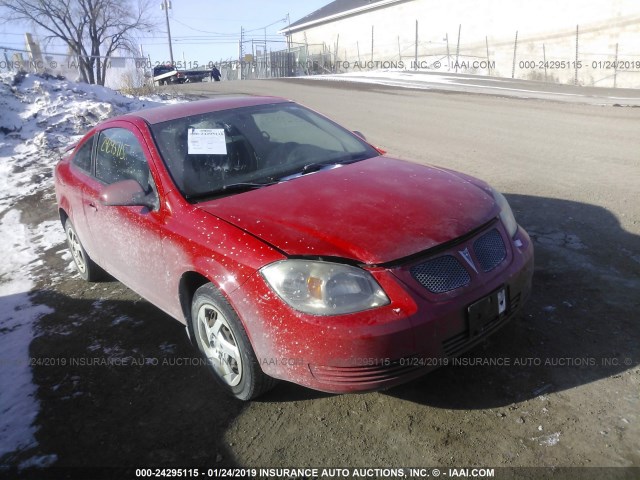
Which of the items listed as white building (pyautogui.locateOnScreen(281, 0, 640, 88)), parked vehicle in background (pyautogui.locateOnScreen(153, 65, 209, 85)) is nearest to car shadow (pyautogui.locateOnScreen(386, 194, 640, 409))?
white building (pyautogui.locateOnScreen(281, 0, 640, 88))

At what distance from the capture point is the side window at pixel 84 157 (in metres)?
4.70

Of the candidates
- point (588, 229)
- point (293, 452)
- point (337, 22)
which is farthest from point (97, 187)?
point (337, 22)

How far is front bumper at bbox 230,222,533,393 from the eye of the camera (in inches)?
98.8

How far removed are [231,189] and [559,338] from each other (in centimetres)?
220

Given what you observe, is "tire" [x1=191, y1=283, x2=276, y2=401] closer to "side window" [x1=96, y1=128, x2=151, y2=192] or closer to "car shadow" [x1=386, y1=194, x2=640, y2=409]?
"car shadow" [x1=386, y1=194, x2=640, y2=409]

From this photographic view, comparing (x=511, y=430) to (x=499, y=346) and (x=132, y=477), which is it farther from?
(x=132, y=477)

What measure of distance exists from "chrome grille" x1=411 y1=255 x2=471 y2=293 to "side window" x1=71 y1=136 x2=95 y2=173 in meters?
3.21

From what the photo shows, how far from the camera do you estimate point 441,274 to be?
2.66 m

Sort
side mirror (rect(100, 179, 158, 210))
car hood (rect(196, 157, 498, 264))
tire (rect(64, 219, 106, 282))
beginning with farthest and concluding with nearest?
1. tire (rect(64, 219, 106, 282))
2. side mirror (rect(100, 179, 158, 210))
3. car hood (rect(196, 157, 498, 264))

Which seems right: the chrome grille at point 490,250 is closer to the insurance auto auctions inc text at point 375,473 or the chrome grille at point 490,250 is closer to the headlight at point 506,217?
the headlight at point 506,217

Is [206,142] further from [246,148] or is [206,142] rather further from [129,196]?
[129,196]

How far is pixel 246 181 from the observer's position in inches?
140

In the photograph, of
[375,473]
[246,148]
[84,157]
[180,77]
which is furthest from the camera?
[180,77]

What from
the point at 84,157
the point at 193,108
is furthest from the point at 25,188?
the point at 193,108
